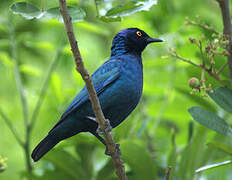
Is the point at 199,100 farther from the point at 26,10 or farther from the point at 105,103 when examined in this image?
the point at 26,10

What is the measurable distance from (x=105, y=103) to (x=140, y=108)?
0.78 meters

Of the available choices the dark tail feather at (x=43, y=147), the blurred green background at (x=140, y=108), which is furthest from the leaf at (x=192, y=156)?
the dark tail feather at (x=43, y=147)

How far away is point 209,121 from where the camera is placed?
3117 millimetres

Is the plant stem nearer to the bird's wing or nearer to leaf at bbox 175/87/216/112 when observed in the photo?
the bird's wing

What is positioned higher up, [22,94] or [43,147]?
[22,94]

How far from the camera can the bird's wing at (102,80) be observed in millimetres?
3939

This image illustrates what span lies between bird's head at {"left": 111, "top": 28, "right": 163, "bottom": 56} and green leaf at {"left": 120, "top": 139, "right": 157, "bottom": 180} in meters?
1.41

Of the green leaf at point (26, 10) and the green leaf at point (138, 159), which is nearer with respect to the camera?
the green leaf at point (26, 10)

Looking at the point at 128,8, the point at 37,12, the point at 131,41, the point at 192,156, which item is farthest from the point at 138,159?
the point at 131,41

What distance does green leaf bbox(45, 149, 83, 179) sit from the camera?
3646 mm

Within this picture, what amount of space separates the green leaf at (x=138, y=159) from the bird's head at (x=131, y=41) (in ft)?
4.63

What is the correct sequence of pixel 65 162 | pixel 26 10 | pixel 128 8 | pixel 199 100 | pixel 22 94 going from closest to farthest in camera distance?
pixel 26 10
pixel 128 8
pixel 65 162
pixel 199 100
pixel 22 94

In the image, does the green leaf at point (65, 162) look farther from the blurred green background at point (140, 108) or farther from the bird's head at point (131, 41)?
the bird's head at point (131, 41)

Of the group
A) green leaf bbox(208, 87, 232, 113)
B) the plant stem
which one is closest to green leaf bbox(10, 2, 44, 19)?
green leaf bbox(208, 87, 232, 113)
